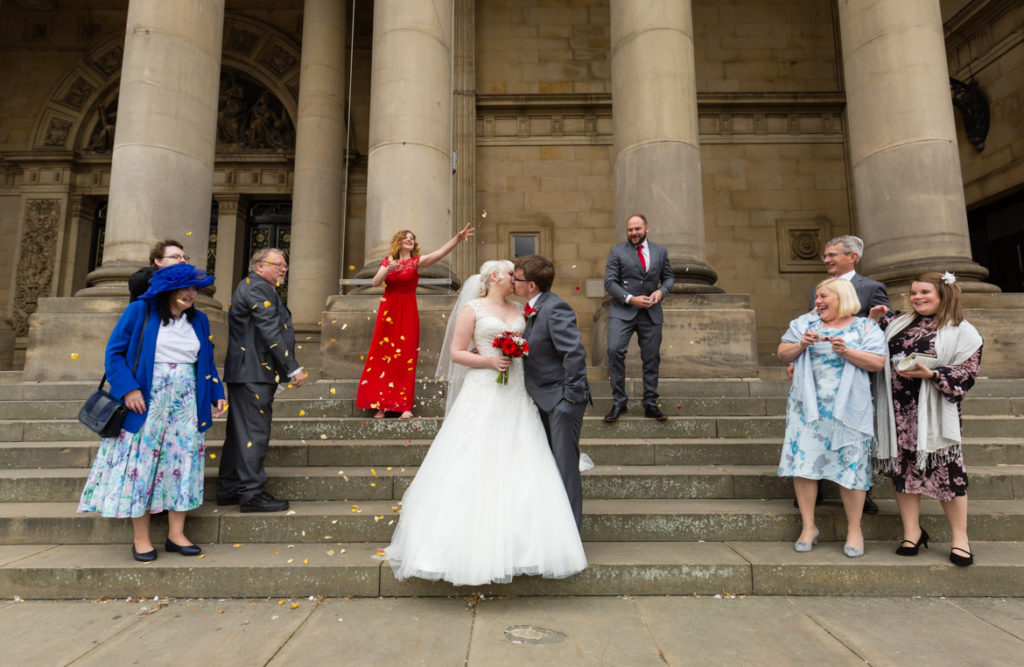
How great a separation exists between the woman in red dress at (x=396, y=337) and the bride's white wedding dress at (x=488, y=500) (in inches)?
87.3

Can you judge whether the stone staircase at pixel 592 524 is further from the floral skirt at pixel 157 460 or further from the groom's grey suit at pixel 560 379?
the groom's grey suit at pixel 560 379

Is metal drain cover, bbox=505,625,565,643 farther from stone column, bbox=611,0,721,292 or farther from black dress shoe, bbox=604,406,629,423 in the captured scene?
stone column, bbox=611,0,721,292

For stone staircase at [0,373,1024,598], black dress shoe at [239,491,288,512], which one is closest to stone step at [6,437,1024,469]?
stone staircase at [0,373,1024,598]

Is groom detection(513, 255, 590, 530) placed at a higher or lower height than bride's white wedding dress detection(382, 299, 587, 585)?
higher

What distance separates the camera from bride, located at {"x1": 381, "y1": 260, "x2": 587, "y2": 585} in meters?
3.04

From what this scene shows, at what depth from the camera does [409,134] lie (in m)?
7.26

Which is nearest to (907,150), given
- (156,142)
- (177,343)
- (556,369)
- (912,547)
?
(912,547)

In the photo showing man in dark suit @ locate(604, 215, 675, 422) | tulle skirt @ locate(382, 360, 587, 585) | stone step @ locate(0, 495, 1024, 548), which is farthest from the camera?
man in dark suit @ locate(604, 215, 675, 422)

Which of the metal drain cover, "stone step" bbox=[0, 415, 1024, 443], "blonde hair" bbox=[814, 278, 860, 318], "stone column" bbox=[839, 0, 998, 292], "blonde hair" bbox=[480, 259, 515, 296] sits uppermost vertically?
"stone column" bbox=[839, 0, 998, 292]

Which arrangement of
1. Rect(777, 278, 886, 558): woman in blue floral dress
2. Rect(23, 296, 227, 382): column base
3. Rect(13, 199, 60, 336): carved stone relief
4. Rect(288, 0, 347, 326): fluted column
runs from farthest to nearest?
Rect(13, 199, 60, 336): carved stone relief
Rect(288, 0, 347, 326): fluted column
Rect(23, 296, 227, 382): column base
Rect(777, 278, 886, 558): woman in blue floral dress

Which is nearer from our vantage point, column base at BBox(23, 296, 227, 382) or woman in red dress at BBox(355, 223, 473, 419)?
woman in red dress at BBox(355, 223, 473, 419)

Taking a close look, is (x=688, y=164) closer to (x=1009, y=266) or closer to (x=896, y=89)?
(x=896, y=89)

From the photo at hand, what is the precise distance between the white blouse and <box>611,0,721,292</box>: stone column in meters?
5.08

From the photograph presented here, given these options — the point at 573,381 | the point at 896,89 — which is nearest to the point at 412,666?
the point at 573,381
